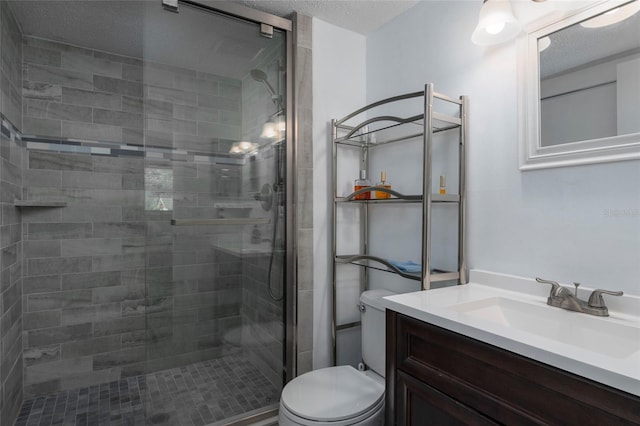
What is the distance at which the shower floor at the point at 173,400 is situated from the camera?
164cm

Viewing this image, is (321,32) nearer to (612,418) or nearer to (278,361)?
(278,361)

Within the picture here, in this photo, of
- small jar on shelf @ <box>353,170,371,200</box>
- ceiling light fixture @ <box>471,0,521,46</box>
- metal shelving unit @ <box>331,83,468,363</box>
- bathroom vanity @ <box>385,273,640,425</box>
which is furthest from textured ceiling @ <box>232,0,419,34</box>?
bathroom vanity @ <box>385,273,640,425</box>

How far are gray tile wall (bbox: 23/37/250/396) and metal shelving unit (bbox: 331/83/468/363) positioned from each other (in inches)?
24.0

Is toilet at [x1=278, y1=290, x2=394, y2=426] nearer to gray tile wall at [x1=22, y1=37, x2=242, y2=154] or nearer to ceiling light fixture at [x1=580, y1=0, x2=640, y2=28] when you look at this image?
gray tile wall at [x1=22, y1=37, x2=242, y2=154]

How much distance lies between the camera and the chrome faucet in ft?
3.43

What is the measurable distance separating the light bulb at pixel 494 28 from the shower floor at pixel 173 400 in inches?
74.0

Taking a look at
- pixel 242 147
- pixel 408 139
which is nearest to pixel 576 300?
pixel 408 139

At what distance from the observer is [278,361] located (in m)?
1.91

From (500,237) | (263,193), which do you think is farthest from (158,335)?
(500,237)

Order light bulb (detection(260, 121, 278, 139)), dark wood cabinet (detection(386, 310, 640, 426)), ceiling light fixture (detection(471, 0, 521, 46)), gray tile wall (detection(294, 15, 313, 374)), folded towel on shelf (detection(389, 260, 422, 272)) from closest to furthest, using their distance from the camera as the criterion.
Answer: dark wood cabinet (detection(386, 310, 640, 426)), ceiling light fixture (detection(471, 0, 521, 46)), folded towel on shelf (detection(389, 260, 422, 272)), light bulb (detection(260, 121, 278, 139)), gray tile wall (detection(294, 15, 313, 374))

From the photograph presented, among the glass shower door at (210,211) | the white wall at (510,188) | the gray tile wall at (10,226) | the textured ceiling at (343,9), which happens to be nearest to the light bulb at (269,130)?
the glass shower door at (210,211)

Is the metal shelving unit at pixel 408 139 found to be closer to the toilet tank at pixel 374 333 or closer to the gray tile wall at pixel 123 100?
the toilet tank at pixel 374 333

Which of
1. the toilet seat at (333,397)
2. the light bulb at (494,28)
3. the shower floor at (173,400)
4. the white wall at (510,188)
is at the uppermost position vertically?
the light bulb at (494,28)

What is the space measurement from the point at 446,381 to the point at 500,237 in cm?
68
